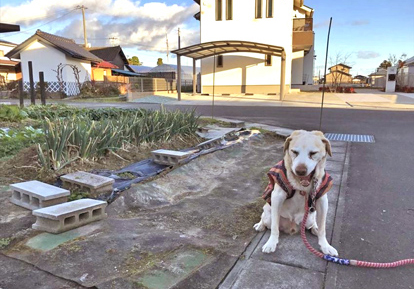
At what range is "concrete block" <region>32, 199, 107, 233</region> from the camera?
8.96ft

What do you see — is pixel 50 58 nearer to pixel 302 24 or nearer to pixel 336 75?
pixel 302 24

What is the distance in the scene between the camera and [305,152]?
224 cm

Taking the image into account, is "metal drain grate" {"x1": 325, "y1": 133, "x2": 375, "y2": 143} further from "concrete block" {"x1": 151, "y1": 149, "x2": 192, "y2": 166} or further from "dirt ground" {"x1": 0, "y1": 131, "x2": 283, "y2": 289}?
"concrete block" {"x1": 151, "y1": 149, "x2": 192, "y2": 166}

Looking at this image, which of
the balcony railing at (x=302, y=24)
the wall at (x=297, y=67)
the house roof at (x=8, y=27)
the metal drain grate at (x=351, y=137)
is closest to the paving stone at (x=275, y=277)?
the metal drain grate at (x=351, y=137)

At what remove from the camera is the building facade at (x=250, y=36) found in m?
22.3

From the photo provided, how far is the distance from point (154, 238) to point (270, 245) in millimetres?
962

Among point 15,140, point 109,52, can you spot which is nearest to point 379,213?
point 15,140

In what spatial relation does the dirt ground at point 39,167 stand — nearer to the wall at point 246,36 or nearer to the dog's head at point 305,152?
the dog's head at point 305,152

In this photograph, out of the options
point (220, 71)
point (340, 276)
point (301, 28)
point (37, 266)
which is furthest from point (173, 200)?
point (301, 28)

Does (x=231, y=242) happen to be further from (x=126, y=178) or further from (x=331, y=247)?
(x=126, y=178)

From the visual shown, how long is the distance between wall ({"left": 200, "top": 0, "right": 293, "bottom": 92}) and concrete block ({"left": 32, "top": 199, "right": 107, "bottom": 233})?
21.4 m

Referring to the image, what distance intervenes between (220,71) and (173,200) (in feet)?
69.6

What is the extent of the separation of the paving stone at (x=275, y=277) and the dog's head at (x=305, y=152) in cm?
68

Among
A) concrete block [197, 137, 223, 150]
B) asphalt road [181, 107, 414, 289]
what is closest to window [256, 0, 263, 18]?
asphalt road [181, 107, 414, 289]
